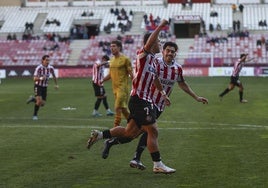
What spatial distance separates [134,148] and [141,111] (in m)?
3.50

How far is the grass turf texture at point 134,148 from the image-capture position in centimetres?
1038

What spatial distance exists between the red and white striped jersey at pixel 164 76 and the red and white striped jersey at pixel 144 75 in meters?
0.36

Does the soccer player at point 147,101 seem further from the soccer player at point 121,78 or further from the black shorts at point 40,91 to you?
the black shorts at point 40,91

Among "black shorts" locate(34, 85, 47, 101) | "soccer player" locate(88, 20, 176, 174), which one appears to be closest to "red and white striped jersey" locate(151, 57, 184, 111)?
"soccer player" locate(88, 20, 176, 174)

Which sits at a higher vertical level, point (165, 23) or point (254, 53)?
point (165, 23)

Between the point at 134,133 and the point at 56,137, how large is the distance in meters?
5.58

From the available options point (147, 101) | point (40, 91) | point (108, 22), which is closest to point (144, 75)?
point (147, 101)

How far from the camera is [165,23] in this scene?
10.3 metres

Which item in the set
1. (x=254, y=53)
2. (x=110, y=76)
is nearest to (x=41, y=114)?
(x=110, y=76)

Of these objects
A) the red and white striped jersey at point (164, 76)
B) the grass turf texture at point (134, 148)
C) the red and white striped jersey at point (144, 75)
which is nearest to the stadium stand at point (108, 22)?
the grass turf texture at point (134, 148)

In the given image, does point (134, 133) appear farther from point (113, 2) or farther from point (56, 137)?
point (113, 2)

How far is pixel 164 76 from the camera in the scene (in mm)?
11641

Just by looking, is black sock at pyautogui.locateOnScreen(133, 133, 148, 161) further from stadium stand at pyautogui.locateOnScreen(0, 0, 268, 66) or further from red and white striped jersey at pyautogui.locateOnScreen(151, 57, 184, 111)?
stadium stand at pyautogui.locateOnScreen(0, 0, 268, 66)

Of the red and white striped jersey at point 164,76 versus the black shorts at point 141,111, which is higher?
the red and white striped jersey at point 164,76
